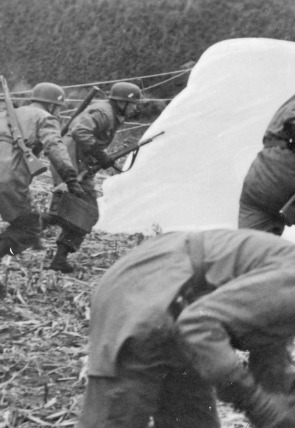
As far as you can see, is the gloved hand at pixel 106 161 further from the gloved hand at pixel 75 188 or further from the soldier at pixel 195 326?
the soldier at pixel 195 326

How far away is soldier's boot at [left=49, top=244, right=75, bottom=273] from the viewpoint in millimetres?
10055

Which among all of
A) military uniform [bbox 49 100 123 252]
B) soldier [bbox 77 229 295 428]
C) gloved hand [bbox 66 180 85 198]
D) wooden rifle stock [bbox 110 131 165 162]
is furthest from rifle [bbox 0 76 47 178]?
soldier [bbox 77 229 295 428]

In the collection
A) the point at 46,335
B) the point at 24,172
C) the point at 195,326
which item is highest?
the point at 195,326

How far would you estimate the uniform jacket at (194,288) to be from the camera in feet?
12.6

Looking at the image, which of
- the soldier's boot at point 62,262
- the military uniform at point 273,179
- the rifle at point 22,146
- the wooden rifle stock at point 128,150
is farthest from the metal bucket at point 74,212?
the military uniform at point 273,179

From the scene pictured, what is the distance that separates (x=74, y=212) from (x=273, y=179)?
2.99 metres

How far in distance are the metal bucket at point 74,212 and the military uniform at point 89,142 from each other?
105 mm

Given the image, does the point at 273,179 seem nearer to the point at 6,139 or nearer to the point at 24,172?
the point at 24,172

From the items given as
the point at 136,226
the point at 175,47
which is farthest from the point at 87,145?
the point at 175,47

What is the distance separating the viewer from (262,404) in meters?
3.87

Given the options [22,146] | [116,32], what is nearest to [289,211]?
[22,146]

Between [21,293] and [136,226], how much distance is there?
3624 mm

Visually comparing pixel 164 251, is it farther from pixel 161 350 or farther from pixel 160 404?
pixel 160 404

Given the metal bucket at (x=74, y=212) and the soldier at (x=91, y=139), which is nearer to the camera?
the metal bucket at (x=74, y=212)
